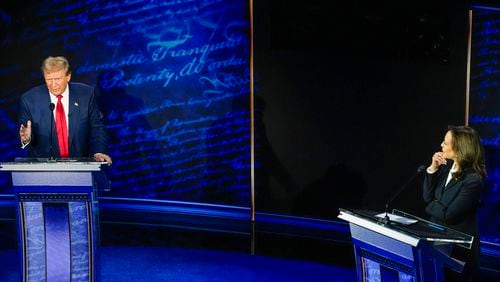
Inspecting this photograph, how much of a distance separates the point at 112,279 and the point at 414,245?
2605mm

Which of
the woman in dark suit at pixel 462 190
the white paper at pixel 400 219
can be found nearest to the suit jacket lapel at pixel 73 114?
the white paper at pixel 400 219

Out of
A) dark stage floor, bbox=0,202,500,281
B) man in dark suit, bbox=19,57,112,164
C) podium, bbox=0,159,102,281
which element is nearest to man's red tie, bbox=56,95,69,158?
man in dark suit, bbox=19,57,112,164

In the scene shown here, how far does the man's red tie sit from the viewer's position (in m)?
3.87

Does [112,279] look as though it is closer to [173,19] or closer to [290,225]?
[290,225]

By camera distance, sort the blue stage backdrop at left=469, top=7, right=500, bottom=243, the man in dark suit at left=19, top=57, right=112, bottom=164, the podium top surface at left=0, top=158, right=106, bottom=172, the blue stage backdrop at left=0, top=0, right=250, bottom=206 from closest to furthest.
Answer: the podium top surface at left=0, top=158, right=106, bottom=172
the man in dark suit at left=19, top=57, right=112, bottom=164
the blue stage backdrop at left=469, top=7, right=500, bottom=243
the blue stage backdrop at left=0, top=0, right=250, bottom=206

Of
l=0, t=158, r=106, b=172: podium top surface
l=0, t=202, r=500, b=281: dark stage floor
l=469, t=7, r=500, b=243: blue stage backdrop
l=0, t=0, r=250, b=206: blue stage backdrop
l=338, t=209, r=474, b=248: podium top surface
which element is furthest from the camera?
l=0, t=0, r=250, b=206: blue stage backdrop

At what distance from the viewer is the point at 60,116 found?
12.7 feet

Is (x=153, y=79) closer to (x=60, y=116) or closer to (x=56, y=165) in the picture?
(x=60, y=116)

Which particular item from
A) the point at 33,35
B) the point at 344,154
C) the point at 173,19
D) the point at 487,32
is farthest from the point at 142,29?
the point at 487,32

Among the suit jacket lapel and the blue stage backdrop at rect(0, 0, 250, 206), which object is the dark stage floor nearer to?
the blue stage backdrop at rect(0, 0, 250, 206)

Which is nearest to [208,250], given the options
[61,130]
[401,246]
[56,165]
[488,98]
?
[61,130]

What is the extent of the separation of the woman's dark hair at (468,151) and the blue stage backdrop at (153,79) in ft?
10.7

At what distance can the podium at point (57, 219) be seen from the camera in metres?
3.42

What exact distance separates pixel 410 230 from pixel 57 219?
1.93m
